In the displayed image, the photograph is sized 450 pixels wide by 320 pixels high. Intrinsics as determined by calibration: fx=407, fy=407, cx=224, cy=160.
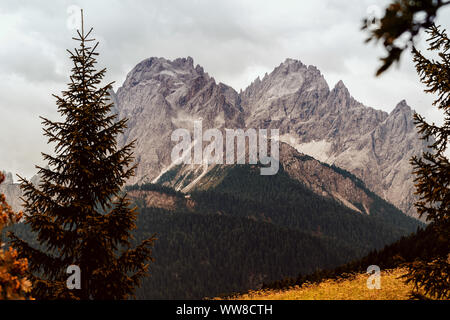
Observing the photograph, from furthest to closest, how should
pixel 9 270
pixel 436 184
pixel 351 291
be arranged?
pixel 351 291
pixel 436 184
pixel 9 270

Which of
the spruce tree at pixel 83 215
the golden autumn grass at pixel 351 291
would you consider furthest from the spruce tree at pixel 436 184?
the spruce tree at pixel 83 215

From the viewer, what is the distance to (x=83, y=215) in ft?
55.7

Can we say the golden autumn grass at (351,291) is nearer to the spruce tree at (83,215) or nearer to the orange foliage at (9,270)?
the spruce tree at (83,215)

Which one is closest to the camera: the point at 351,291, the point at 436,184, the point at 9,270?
the point at 9,270

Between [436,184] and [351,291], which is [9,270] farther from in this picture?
[351,291]

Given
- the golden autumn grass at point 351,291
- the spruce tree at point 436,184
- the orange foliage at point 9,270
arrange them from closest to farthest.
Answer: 1. the orange foliage at point 9,270
2. the spruce tree at point 436,184
3. the golden autumn grass at point 351,291

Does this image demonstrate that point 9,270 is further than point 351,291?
No

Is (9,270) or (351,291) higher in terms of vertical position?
(9,270)

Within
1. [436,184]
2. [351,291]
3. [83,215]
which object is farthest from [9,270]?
[351,291]

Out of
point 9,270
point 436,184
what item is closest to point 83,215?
point 9,270

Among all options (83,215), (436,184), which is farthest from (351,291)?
(83,215)

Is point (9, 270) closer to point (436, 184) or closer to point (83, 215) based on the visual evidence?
point (83, 215)

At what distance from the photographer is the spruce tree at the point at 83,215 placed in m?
16.0
